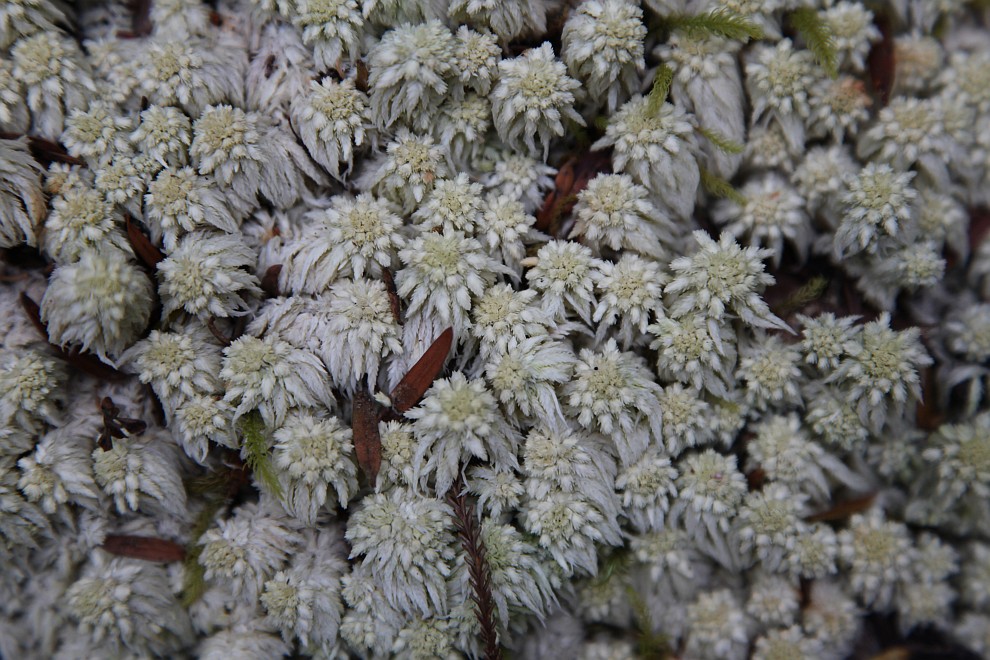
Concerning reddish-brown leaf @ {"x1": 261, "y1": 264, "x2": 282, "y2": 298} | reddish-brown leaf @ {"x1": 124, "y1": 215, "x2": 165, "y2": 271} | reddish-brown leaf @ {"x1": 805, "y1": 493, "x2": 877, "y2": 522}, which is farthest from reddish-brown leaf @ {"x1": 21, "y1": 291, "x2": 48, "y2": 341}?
reddish-brown leaf @ {"x1": 805, "y1": 493, "x2": 877, "y2": 522}

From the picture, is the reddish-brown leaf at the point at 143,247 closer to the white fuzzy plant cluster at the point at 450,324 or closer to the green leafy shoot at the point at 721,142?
the white fuzzy plant cluster at the point at 450,324

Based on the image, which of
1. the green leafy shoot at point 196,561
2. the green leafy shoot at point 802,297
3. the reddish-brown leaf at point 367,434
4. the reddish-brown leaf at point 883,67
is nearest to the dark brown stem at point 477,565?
the reddish-brown leaf at point 367,434

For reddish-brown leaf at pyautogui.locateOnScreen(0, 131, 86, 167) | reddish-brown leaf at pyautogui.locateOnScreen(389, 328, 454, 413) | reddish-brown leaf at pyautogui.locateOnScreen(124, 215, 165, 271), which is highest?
reddish-brown leaf at pyautogui.locateOnScreen(0, 131, 86, 167)

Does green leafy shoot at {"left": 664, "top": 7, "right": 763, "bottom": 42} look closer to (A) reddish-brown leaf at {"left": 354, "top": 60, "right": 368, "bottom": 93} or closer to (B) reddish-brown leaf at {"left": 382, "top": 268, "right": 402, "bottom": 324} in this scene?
(A) reddish-brown leaf at {"left": 354, "top": 60, "right": 368, "bottom": 93}

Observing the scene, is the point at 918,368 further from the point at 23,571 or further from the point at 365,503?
the point at 23,571

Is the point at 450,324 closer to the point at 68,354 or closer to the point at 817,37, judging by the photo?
the point at 68,354

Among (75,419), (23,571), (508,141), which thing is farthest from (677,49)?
(23,571)
